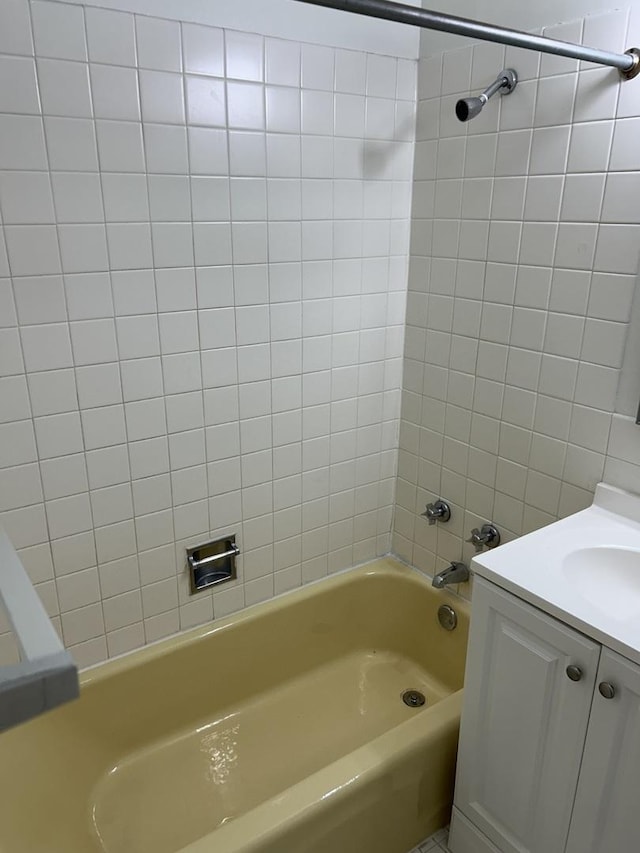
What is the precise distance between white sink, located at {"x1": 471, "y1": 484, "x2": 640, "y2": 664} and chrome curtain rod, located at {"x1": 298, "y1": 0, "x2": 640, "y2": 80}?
0.95 m

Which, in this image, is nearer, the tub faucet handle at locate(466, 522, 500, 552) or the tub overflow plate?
the tub faucet handle at locate(466, 522, 500, 552)

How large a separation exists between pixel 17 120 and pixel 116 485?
0.87 m

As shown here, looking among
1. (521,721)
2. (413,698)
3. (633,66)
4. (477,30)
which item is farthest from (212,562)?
(633,66)

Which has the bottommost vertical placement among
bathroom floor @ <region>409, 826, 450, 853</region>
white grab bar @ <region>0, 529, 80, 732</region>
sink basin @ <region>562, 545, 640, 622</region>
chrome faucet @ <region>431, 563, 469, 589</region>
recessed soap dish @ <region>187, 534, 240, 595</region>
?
bathroom floor @ <region>409, 826, 450, 853</region>

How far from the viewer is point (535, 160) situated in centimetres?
159

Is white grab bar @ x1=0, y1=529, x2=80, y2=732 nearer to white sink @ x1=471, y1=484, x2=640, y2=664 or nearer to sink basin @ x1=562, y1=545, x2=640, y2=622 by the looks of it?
white sink @ x1=471, y1=484, x2=640, y2=664

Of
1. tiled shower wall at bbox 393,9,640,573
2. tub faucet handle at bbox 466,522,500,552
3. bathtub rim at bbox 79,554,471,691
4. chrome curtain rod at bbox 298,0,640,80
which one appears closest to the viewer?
chrome curtain rod at bbox 298,0,640,80

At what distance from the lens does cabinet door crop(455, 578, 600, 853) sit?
1.22 metres

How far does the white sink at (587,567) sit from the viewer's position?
1184 mm

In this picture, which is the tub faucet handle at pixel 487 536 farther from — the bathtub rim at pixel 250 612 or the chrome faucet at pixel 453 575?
the bathtub rim at pixel 250 612

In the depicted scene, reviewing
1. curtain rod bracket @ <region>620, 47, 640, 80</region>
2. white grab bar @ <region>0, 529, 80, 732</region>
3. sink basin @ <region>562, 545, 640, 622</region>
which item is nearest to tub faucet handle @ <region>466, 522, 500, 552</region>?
sink basin @ <region>562, 545, 640, 622</region>

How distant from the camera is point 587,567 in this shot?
4.63ft

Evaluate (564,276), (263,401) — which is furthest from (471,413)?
(263,401)

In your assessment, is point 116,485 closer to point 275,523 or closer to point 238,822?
point 275,523
